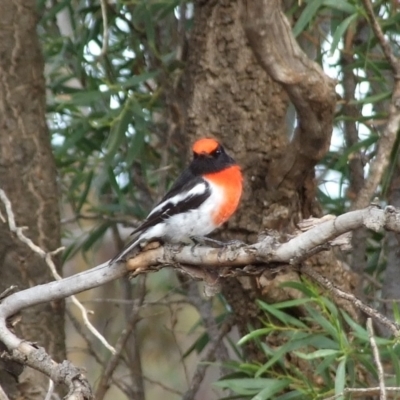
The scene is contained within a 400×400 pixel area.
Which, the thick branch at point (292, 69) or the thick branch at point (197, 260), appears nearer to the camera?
the thick branch at point (197, 260)

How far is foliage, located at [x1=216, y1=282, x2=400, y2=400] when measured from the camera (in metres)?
2.22

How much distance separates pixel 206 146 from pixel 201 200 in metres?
0.16

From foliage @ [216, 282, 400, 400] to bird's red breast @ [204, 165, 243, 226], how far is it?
10.6 inches

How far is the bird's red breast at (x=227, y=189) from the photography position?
2467mm

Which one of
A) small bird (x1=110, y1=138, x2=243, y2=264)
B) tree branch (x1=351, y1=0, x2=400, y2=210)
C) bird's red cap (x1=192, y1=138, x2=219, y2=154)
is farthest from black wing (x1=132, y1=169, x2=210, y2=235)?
tree branch (x1=351, y1=0, x2=400, y2=210)

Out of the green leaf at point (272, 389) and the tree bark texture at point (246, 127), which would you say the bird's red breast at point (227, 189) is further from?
the green leaf at point (272, 389)

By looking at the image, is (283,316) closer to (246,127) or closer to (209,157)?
→ (209,157)

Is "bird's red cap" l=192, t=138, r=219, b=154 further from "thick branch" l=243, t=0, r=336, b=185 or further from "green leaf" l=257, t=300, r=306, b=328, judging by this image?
"green leaf" l=257, t=300, r=306, b=328

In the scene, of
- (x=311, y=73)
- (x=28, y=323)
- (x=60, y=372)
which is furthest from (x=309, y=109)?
(x=28, y=323)

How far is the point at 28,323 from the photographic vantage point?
2740 millimetres

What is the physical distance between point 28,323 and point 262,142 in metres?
0.90

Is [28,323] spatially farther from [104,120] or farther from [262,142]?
[262,142]

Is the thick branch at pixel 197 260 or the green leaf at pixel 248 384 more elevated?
the thick branch at pixel 197 260

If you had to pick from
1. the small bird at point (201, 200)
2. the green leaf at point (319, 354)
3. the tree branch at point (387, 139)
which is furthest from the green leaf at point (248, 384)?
the tree branch at point (387, 139)
